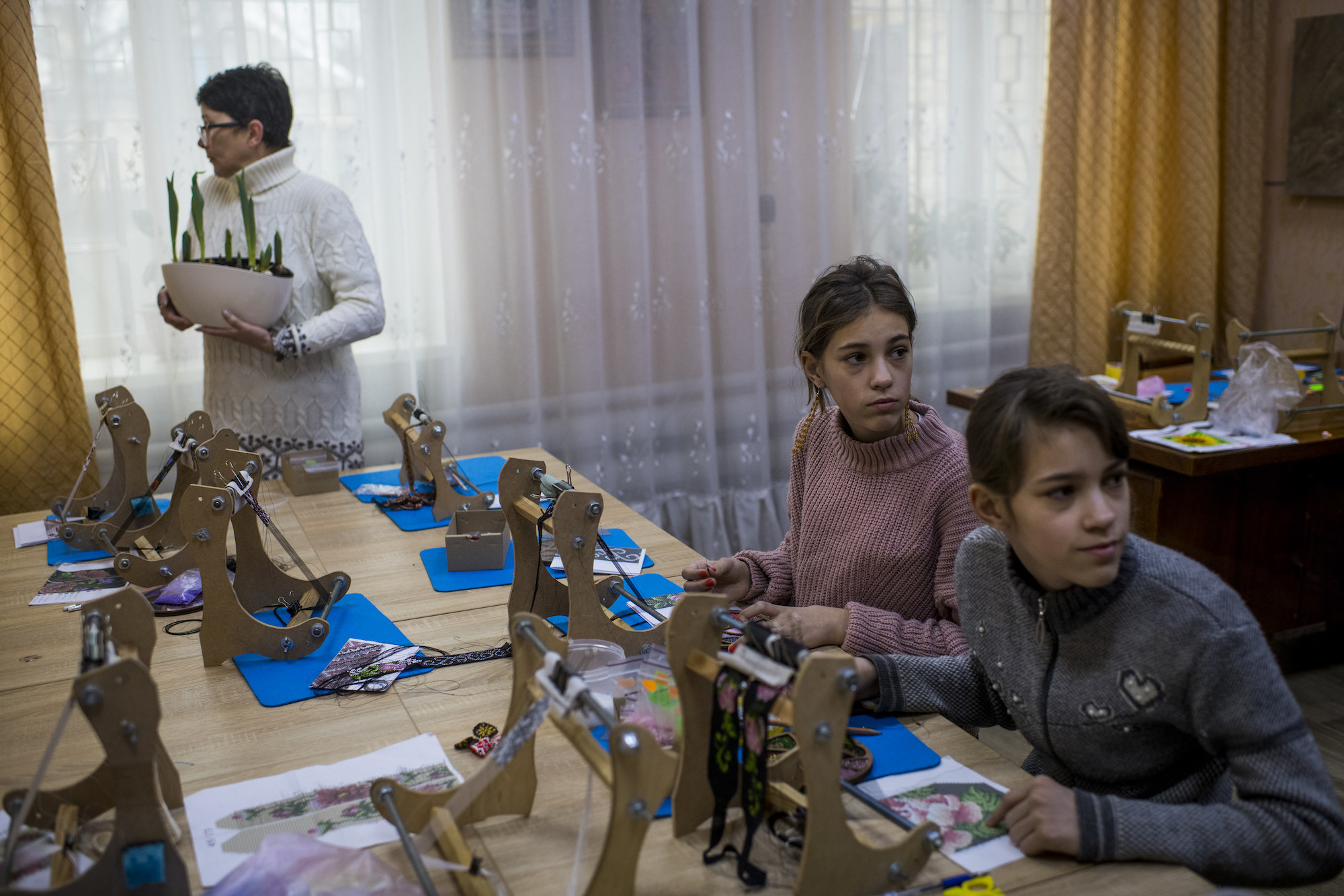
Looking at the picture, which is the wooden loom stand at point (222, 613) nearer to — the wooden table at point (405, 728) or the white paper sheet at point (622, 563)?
the wooden table at point (405, 728)

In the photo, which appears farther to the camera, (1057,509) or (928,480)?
(928,480)

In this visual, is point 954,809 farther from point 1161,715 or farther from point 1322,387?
point 1322,387

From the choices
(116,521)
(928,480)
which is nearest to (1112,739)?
(928,480)

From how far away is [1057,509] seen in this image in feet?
3.68

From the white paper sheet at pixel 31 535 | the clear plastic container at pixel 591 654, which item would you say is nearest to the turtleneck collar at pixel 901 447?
the clear plastic container at pixel 591 654

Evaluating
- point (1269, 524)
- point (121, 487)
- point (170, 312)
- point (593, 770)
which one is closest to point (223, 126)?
point (170, 312)

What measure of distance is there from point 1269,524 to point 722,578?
1944mm

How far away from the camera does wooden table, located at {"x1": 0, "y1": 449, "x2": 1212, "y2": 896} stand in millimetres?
1063

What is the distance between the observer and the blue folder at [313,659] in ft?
4.96

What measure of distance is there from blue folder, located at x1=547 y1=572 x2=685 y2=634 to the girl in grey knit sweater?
606mm

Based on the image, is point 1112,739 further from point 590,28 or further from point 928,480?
point 590,28

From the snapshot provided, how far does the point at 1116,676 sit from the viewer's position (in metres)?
1.14

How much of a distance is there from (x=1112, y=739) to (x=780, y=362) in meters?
2.87

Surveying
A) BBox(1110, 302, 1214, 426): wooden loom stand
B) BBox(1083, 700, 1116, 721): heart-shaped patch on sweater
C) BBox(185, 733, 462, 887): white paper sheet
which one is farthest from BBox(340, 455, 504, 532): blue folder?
BBox(1110, 302, 1214, 426): wooden loom stand
